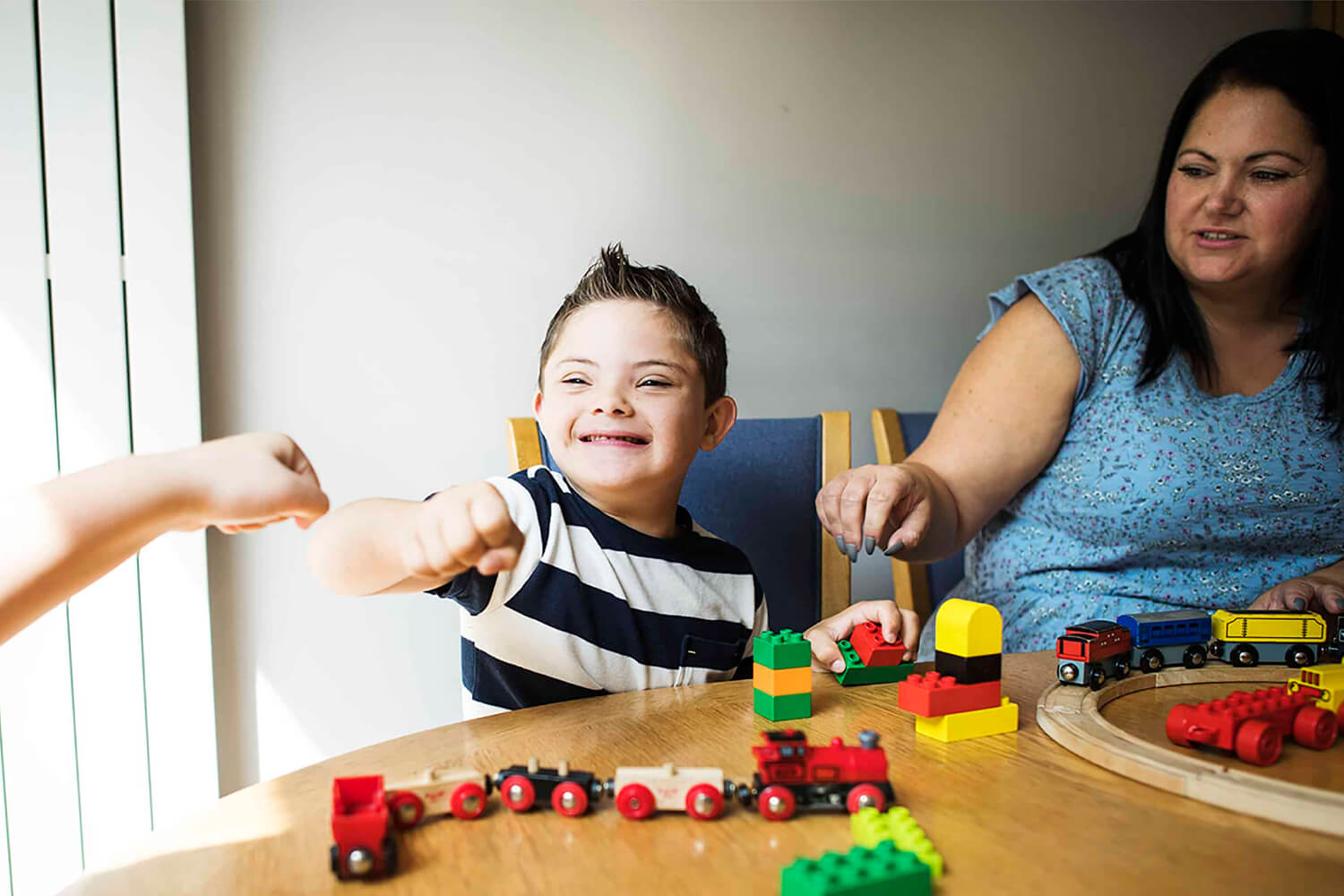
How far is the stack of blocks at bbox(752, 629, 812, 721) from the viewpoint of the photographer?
2.48 ft

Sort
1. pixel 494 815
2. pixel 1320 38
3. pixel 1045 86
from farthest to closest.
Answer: pixel 1045 86
pixel 1320 38
pixel 494 815

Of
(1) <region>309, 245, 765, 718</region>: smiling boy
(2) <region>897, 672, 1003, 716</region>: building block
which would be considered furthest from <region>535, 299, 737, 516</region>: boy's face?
Answer: (2) <region>897, 672, 1003, 716</region>: building block

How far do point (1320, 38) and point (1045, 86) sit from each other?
912mm

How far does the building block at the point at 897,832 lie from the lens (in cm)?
51

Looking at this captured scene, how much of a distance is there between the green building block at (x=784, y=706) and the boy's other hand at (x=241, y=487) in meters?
0.38

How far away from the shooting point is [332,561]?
2.09 ft

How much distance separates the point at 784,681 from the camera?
0.76m

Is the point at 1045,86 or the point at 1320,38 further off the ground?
the point at 1045,86

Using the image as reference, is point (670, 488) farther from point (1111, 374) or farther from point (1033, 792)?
point (1111, 374)

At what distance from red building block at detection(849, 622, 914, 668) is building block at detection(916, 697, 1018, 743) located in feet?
0.43

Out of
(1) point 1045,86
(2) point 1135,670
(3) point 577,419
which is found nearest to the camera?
(2) point 1135,670

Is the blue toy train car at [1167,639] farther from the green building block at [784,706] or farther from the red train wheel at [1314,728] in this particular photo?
the green building block at [784,706]

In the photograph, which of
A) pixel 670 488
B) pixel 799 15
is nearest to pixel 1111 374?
pixel 670 488

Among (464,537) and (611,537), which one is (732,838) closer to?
(464,537)
